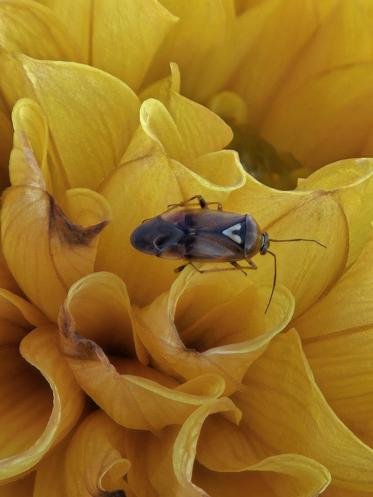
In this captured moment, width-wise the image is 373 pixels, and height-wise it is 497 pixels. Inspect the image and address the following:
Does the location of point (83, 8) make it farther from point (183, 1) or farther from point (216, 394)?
point (216, 394)

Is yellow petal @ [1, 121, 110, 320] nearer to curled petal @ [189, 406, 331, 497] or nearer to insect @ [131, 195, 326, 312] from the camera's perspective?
insect @ [131, 195, 326, 312]

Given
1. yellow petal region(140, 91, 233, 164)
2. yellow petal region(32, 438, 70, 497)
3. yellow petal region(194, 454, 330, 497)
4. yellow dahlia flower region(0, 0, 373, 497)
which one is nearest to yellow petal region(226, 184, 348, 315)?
yellow dahlia flower region(0, 0, 373, 497)

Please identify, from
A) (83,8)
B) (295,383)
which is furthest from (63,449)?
(83,8)

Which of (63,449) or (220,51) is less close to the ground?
(220,51)

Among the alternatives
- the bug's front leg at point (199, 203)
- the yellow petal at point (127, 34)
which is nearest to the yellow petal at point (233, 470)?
the bug's front leg at point (199, 203)

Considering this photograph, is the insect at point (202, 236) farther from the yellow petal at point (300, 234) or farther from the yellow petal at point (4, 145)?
the yellow petal at point (4, 145)

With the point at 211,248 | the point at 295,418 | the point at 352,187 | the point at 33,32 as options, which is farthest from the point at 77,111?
the point at 295,418
